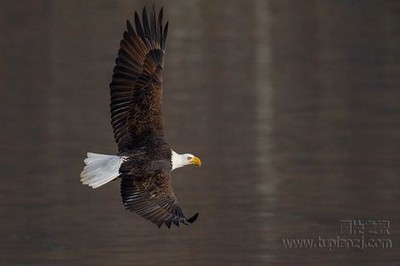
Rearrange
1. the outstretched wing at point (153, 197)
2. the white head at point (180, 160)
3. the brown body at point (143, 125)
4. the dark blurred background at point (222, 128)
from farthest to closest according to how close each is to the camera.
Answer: the dark blurred background at point (222, 128)
the white head at point (180, 160)
the brown body at point (143, 125)
the outstretched wing at point (153, 197)

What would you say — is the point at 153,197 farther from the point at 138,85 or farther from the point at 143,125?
the point at 138,85

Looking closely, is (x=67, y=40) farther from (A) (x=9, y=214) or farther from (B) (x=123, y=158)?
(B) (x=123, y=158)

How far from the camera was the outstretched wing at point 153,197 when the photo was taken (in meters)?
8.27

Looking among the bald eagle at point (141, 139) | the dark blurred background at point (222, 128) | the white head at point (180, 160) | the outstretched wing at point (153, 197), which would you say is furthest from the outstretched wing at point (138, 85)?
the dark blurred background at point (222, 128)

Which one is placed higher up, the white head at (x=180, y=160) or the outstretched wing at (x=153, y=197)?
the white head at (x=180, y=160)

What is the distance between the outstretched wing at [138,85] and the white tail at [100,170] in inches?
12.1

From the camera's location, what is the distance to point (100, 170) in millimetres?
8539

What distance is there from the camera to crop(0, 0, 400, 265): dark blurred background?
10164mm

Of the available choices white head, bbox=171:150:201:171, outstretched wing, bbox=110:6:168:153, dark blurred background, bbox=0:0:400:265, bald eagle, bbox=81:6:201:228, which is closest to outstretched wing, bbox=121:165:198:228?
bald eagle, bbox=81:6:201:228

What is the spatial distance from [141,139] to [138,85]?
1.39ft

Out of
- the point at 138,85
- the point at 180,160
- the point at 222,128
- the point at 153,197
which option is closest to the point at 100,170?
the point at 153,197

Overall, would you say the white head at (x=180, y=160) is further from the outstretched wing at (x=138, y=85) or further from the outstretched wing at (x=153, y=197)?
the outstretched wing at (x=153, y=197)

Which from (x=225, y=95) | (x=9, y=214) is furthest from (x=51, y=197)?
(x=225, y=95)

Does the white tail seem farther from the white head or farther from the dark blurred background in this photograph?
the dark blurred background
